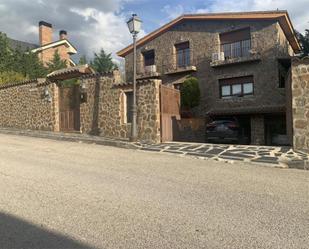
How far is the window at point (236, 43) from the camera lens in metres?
23.1

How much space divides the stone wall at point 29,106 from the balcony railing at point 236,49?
482 inches

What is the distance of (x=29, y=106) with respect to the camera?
1886 centimetres

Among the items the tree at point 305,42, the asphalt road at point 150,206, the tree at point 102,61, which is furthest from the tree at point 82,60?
the asphalt road at point 150,206

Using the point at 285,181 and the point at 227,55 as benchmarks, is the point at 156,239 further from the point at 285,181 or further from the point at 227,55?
the point at 227,55

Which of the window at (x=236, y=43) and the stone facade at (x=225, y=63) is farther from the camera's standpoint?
the window at (x=236, y=43)

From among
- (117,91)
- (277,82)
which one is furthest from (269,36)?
(117,91)

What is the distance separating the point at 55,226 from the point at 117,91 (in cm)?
1104

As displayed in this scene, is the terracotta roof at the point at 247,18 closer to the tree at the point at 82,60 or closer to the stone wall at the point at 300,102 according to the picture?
the stone wall at the point at 300,102

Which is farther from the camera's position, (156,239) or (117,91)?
(117,91)

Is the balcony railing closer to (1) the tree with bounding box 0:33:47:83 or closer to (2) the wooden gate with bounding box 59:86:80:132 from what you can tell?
(2) the wooden gate with bounding box 59:86:80:132

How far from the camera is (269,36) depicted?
21953 millimetres

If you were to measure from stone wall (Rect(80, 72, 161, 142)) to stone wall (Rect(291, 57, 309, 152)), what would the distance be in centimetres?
497

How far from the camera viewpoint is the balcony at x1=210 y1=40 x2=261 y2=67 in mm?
22656

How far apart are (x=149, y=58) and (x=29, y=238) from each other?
1020 inches
